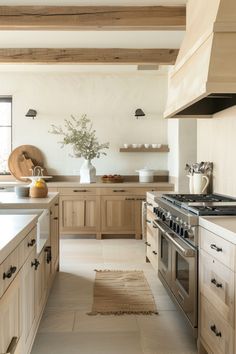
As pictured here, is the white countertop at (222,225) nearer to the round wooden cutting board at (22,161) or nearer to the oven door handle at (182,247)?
the oven door handle at (182,247)

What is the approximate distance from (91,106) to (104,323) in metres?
4.27

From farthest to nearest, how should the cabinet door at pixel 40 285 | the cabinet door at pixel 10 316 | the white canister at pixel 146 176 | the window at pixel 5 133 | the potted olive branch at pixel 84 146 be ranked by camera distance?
the window at pixel 5 133, the white canister at pixel 146 176, the potted olive branch at pixel 84 146, the cabinet door at pixel 40 285, the cabinet door at pixel 10 316

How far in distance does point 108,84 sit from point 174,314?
4.33 m

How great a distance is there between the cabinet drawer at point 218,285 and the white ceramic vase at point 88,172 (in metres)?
4.00

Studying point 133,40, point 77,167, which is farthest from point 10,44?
point 77,167

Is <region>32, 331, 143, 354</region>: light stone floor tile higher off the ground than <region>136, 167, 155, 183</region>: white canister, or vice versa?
<region>136, 167, 155, 183</region>: white canister

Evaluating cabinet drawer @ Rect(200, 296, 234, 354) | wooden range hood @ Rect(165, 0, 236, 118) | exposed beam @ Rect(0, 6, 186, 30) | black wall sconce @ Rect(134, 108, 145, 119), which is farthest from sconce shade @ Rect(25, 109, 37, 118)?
cabinet drawer @ Rect(200, 296, 234, 354)

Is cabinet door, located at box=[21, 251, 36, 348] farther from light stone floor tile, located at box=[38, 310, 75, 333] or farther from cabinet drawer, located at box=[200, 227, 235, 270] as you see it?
cabinet drawer, located at box=[200, 227, 235, 270]

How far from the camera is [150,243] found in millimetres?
4355

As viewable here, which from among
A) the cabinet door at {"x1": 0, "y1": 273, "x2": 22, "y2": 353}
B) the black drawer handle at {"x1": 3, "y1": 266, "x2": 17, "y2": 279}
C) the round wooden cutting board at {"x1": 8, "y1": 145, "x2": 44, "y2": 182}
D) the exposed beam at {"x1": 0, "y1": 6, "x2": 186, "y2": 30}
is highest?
the exposed beam at {"x1": 0, "y1": 6, "x2": 186, "y2": 30}

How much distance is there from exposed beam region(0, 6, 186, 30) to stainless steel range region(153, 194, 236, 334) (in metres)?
1.77

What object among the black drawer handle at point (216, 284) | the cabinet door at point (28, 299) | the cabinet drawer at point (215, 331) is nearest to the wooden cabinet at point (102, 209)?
the cabinet door at point (28, 299)

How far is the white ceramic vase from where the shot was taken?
630cm

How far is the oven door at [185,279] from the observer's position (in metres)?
2.51
